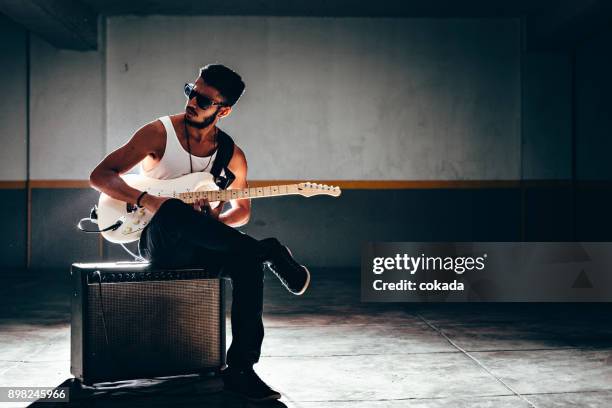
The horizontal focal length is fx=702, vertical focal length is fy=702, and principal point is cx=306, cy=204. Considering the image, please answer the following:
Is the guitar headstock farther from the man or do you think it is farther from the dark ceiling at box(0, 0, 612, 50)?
the dark ceiling at box(0, 0, 612, 50)

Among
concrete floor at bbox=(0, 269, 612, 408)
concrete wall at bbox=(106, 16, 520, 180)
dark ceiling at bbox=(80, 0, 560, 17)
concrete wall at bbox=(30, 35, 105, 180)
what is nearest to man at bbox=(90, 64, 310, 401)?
concrete floor at bbox=(0, 269, 612, 408)

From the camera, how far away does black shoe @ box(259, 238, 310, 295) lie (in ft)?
8.97

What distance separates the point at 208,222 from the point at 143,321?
0.48 metres

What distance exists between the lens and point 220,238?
8.98ft

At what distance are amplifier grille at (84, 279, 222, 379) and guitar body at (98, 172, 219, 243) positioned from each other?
312 millimetres

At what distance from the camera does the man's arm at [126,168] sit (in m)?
2.90

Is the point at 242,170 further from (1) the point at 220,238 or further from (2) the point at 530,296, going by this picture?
(2) the point at 530,296

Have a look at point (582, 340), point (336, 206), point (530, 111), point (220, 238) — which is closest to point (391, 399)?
point (220, 238)

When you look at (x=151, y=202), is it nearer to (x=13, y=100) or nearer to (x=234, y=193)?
(x=234, y=193)

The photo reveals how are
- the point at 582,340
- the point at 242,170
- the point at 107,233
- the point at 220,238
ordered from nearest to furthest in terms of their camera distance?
the point at 220,238
the point at 107,233
the point at 242,170
the point at 582,340

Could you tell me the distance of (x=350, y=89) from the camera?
8.47m

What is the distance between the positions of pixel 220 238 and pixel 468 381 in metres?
1.30

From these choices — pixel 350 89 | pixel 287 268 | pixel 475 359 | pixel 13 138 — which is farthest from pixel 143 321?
pixel 13 138

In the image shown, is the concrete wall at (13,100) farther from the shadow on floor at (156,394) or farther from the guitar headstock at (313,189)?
the guitar headstock at (313,189)
